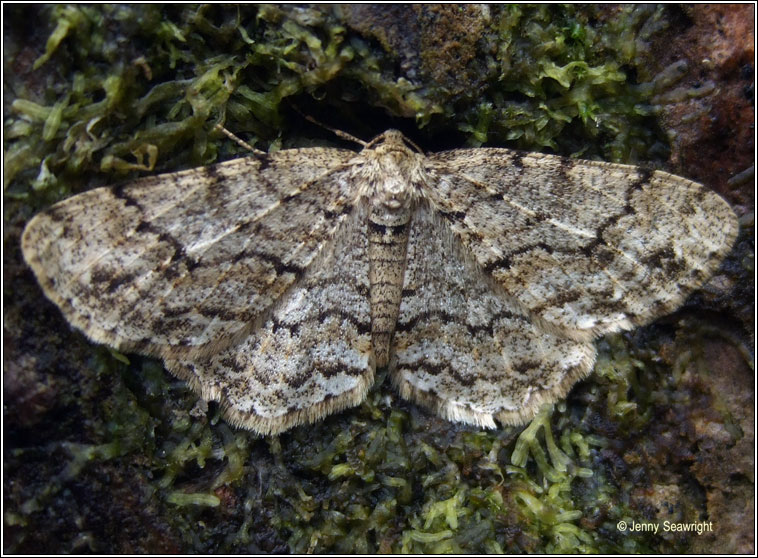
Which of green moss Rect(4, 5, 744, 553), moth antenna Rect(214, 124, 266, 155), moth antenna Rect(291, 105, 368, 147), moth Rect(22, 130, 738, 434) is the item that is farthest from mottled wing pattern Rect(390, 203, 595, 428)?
moth antenna Rect(214, 124, 266, 155)

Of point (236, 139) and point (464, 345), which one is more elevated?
point (236, 139)

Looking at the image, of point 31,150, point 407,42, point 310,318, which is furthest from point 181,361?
point 407,42

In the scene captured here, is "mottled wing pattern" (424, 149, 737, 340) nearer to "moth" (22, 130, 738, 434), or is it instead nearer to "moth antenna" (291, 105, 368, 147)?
"moth" (22, 130, 738, 434)

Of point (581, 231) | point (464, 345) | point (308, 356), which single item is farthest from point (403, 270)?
point (581, 231)

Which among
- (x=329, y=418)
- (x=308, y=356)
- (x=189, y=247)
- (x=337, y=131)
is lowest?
(x=329, y=418)

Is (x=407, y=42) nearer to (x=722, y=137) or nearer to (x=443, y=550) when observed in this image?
(x=722, y=137)

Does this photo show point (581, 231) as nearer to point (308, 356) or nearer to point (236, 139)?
point (308, 356)
